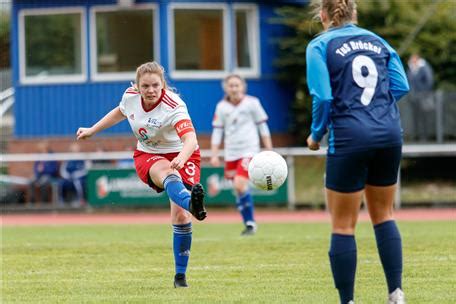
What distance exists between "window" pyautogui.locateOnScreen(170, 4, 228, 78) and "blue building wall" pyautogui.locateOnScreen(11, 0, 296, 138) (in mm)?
323

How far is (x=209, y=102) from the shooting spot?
2498 cm

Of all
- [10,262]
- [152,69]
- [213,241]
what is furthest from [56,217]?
[152,69]

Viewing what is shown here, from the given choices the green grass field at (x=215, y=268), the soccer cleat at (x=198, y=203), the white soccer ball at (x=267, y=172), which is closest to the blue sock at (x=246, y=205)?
the green grass field at (x=215, y=268)

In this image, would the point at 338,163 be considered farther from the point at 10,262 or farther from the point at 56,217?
the point at 56,217

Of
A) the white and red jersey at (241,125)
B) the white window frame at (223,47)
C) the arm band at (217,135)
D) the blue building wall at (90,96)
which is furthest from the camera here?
the blue building wall at (90,96)

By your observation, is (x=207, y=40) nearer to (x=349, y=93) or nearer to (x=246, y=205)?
(x=246, y=205)

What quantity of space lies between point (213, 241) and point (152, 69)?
199 inches

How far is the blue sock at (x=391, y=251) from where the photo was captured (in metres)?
6.80

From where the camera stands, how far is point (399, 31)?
2491cm

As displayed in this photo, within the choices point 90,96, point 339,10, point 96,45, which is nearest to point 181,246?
point 339,10

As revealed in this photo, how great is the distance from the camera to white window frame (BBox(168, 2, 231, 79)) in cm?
2459

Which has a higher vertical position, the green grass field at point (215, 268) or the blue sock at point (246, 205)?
the blue sock at point (246, 205)

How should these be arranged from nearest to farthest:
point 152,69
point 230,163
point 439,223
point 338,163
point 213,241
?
1. point 338,163
2. point 152,69
3. point 213,241
4. point 230,163
5. point 439,223

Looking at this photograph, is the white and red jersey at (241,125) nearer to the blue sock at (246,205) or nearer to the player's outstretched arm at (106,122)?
the blue sock at (246,205)
